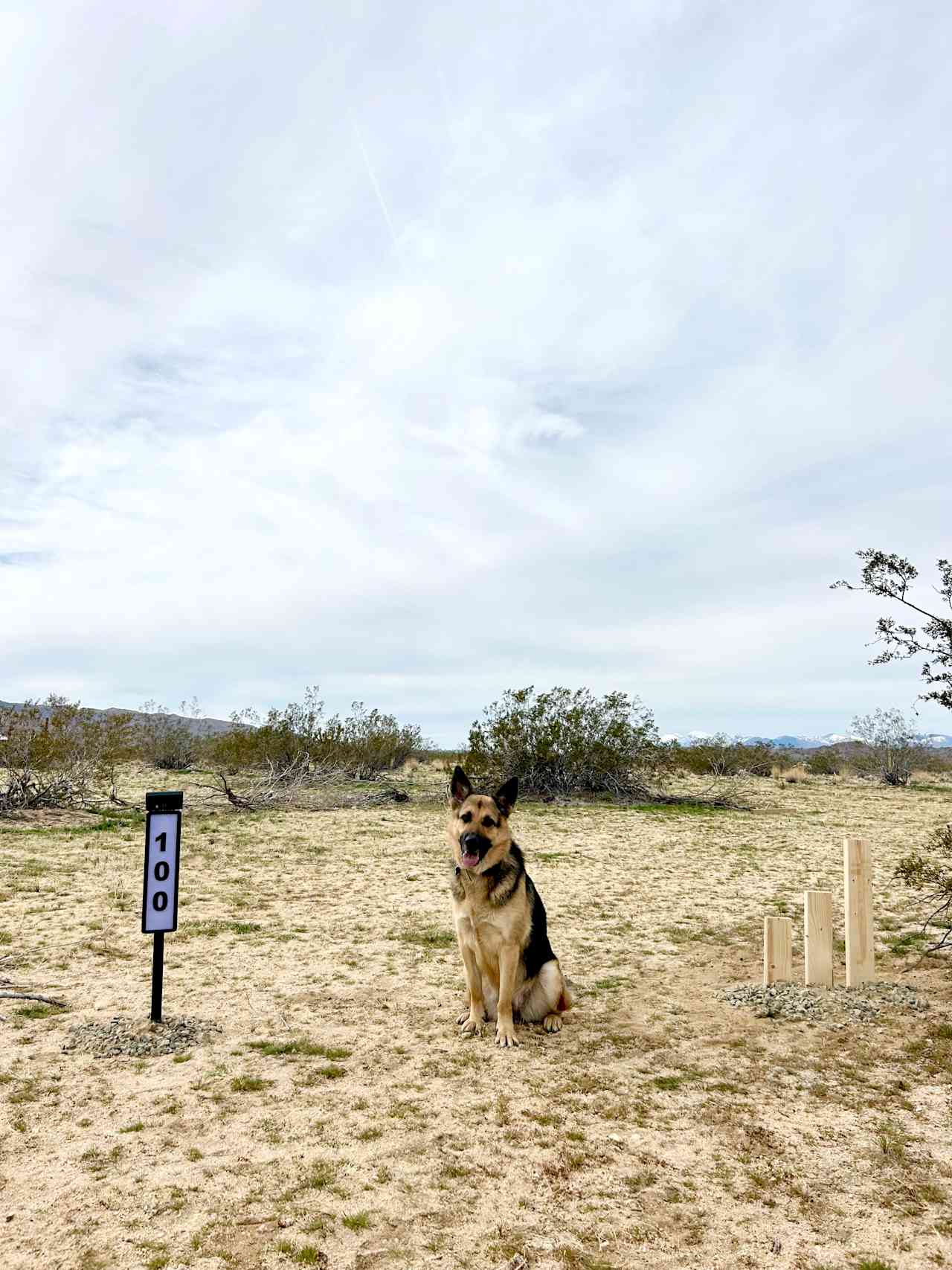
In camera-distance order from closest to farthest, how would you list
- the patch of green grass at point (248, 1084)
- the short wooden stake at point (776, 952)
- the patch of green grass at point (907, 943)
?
the patch of green grass at point (248, 1084)
the short wooden stake at point (776, 952)
the patch of green grass at point (907, 943)

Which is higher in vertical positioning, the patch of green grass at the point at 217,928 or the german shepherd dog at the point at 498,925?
the german shepherd dog at the point at 498,925

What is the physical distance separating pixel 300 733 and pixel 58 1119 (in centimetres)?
2252

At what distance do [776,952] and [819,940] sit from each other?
1.19 feet

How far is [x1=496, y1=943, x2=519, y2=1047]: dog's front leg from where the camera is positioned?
16.8 ft

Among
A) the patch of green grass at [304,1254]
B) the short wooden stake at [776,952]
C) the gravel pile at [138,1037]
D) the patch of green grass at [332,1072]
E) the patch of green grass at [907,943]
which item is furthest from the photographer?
the patch of green grass at [907,943]

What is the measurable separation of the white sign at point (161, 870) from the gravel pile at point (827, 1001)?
4.22 m

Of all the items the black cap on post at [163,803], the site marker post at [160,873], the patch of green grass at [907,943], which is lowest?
the patch of green grass at [907,943]

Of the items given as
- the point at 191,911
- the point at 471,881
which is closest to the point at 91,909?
the point at 191,911

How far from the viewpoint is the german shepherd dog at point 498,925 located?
517 centimetres

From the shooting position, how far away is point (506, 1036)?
5.09 metres

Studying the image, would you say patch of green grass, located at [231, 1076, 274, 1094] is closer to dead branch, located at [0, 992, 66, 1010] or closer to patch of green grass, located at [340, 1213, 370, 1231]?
patch of green grass, located at [340, 1213, 370, 1231]

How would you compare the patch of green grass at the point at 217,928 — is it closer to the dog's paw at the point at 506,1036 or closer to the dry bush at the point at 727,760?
the dog's paw at the point at 506,1036

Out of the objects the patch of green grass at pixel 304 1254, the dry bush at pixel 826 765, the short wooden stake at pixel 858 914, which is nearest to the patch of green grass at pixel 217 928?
the patch of green grass at pixel 304 1254

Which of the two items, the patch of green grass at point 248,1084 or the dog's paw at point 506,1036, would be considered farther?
the dog's paw at point 506,1036
